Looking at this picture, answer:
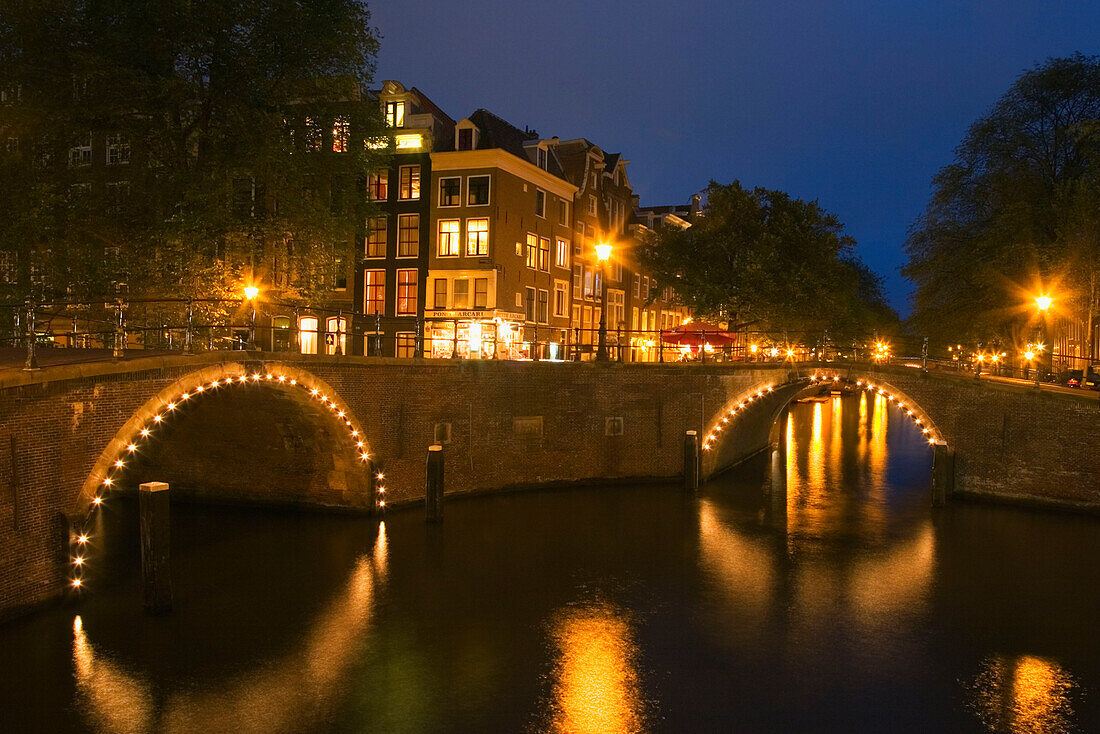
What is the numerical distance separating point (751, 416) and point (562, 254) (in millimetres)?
15144

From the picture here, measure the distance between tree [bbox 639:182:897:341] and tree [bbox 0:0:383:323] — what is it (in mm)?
19829

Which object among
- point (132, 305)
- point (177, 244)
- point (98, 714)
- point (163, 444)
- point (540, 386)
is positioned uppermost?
point (177, 244)

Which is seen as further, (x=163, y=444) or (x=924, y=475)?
(x=924, y=475)

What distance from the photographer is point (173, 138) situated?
22094 mm

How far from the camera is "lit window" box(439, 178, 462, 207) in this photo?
36344 mm

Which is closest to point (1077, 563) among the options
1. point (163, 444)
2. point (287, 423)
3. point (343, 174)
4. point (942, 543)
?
point (942, 543)

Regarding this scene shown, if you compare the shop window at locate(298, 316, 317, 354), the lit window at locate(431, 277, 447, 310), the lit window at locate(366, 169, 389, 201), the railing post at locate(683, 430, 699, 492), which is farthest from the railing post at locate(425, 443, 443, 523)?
the lit window at locate(366, 169, 389, 201)

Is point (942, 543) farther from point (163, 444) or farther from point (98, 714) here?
point (163, 444)

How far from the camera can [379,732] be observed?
33.0 ft

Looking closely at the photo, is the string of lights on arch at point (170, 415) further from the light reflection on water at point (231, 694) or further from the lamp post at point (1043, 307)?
the lamp post at point (1043, 307)

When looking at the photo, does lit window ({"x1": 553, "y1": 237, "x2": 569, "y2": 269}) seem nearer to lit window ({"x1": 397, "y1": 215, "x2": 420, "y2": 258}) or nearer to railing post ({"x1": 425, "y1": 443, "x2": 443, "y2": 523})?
lit window ({"x1": 397, "y1": 215, "x2": 420, "y2": 258})

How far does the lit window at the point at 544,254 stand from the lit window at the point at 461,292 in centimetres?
494

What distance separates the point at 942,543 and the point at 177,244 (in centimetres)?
2110

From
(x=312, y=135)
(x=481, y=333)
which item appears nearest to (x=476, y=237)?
(x=481, y=333)
